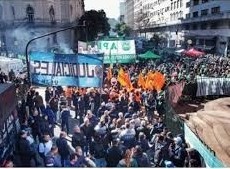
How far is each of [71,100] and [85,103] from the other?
0.69 m

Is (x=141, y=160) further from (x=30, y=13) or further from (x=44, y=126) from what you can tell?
(x=30, y=13)

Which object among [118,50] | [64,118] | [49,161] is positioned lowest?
[49,161]

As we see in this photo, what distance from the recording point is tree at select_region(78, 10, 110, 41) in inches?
564

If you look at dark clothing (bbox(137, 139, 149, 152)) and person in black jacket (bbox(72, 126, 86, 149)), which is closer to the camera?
person in black jacket (bbox(72, 126, 86, 149))

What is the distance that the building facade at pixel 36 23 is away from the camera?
46.3 ft

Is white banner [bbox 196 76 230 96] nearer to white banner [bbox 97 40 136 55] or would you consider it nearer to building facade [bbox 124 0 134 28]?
white banner [bbox 97 40 136 55]

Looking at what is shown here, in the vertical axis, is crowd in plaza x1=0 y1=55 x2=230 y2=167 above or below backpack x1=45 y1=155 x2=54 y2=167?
above

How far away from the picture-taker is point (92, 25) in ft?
48.6

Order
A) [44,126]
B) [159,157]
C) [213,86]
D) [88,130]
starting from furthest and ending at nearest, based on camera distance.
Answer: [213,86], [44,126], [88,130], [159,157]

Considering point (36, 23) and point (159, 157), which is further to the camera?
point (36, 23)

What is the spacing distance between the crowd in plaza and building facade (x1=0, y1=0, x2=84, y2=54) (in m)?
2.21

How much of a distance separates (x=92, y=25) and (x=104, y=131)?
7.58 meters

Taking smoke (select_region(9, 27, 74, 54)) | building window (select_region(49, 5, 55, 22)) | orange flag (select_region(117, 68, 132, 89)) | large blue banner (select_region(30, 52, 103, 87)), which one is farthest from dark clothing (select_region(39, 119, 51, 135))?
building window (select_region(49, 5, 55, 22))

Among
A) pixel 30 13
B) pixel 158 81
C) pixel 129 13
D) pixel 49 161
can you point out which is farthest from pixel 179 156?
pixel 30 13
